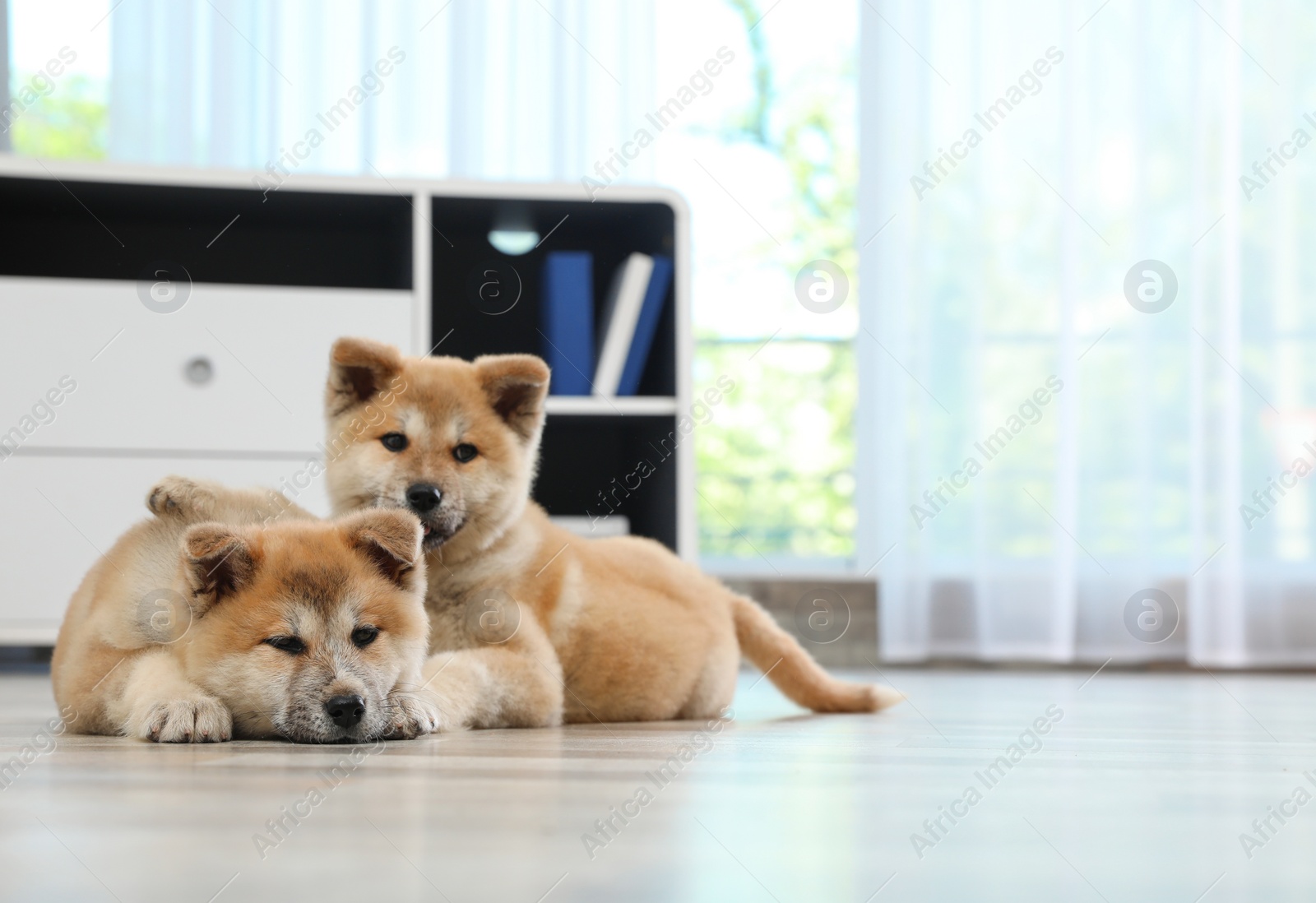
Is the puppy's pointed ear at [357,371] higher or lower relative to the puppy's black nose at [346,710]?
higher

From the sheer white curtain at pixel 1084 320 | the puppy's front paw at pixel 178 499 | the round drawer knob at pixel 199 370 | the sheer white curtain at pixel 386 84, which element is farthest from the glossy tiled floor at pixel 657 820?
the sheer white curtain at pixel 386 84

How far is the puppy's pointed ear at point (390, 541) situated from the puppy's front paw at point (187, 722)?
0.72 feet

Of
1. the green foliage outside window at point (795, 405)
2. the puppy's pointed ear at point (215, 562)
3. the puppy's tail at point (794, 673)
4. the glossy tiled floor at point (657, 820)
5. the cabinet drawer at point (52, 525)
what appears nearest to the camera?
the glossy tiled floor at point (657, 820)

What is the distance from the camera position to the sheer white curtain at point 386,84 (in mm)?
3014

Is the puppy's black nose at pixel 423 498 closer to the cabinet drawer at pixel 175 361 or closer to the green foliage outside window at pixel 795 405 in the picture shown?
the cabinet drawer at pixel 175 361

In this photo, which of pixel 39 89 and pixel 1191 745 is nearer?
pixel 1191 745

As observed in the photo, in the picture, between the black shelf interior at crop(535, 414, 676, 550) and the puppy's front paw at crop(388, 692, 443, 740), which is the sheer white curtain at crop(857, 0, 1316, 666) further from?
the puppy's front paw at crop(388, 692, 443, 740)

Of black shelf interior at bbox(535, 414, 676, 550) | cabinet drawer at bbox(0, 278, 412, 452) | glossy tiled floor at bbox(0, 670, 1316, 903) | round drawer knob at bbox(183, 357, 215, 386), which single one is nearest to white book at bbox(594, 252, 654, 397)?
black shelf interior at bbox(535, 414, 676, 550)

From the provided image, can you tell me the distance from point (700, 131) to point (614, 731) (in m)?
2.39

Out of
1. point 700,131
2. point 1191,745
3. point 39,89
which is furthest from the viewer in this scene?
point 700,131

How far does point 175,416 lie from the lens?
2385 mm

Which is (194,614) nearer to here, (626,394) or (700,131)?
(626,394)

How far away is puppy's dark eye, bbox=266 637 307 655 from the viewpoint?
1.17 m

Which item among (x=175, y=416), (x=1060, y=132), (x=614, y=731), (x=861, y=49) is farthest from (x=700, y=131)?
(x=614, y=731)
